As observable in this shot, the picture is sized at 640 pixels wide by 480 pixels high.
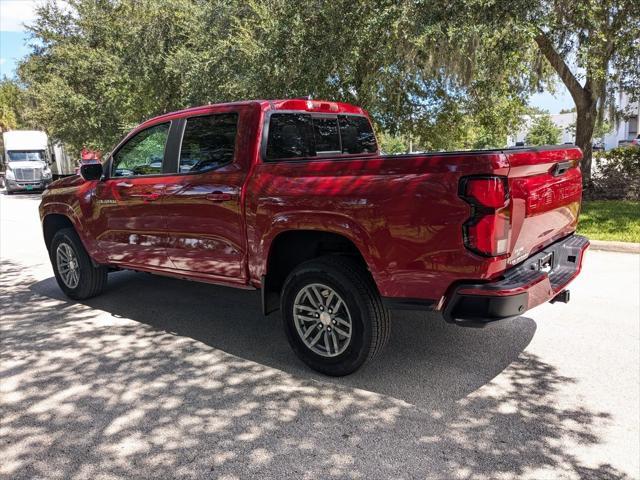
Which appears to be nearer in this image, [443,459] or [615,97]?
[443,459]

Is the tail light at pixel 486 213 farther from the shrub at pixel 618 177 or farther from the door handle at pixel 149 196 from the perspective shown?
the shrub at pixel 618 177

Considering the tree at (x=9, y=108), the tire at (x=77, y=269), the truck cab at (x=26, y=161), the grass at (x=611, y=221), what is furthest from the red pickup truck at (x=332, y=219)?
the tree at (x=9, y=108)

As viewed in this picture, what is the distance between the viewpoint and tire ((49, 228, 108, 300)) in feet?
19.4

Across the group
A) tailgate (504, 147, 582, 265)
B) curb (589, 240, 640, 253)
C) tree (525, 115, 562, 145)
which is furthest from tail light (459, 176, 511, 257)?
tree (525, 115, 562, 145)

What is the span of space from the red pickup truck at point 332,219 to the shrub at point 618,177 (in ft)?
36.0

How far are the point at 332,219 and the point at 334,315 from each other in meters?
0.72

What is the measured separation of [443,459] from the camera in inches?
113

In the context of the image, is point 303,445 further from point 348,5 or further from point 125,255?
point 348,5

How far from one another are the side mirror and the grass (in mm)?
7734

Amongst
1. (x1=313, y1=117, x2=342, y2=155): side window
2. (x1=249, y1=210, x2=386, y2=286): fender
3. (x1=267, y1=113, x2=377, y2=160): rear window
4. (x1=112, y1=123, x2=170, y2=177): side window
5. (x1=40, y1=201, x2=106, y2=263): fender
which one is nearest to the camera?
(x1=249, y1=210, x2=386, y2=286): fender

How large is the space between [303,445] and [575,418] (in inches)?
67.8

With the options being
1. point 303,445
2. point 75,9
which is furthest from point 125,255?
point 75,9

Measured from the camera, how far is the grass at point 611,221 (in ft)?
29.6

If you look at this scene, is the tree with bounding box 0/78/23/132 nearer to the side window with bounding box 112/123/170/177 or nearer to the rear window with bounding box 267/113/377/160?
the side window with bounding box 112/123/170/177
